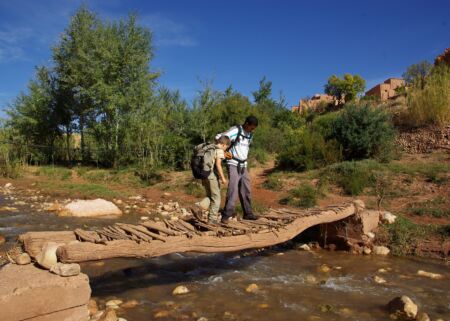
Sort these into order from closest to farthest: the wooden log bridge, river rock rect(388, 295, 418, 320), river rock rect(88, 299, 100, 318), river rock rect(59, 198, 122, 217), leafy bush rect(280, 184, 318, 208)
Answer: the wooden log bridge < river rock rect(88, 299, 100, 318) < river rock rect(388, 295, 418, 320) < river rock rect(59, 198, 122, 217) < leafy bush rect(280, 184, 318, 208)

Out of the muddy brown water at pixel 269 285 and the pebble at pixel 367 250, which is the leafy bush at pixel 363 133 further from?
the muddy brown water at pixel 269 285

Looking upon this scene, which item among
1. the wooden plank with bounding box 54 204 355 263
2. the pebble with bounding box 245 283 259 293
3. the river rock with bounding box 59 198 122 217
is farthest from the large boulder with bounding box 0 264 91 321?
the river rock with bounding box 59 198 122 217

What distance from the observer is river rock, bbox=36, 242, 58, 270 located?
3.29 metres

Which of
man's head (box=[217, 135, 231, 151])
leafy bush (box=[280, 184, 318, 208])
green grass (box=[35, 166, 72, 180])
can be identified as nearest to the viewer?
man's head (box=[217, 135, 231, 151])

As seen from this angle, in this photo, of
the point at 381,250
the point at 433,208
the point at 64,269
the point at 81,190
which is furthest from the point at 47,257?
the point at 81,190

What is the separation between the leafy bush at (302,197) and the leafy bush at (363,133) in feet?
9.55

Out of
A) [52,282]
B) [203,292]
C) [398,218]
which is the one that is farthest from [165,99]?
[52,282]

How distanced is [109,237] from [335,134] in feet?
37.6

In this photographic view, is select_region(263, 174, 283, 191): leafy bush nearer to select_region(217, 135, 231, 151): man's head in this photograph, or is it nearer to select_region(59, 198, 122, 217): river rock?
select_region(59, 198, 122, 217): river rock

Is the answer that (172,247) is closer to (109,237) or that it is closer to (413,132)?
(109,237)

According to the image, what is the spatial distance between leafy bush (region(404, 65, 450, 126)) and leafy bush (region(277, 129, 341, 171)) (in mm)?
3141

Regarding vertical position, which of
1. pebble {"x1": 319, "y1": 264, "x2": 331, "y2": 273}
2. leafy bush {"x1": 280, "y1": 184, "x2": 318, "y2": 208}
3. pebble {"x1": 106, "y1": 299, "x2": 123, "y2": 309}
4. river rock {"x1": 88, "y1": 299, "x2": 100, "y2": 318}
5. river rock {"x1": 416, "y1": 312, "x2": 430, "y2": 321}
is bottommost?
river rock {"x1": 416, "y1": 312, "x2": 430, "y2": 321}

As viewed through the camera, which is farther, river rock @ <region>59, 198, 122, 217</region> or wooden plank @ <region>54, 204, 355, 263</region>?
river rock @ <region>59, 198, 122, 217</region>

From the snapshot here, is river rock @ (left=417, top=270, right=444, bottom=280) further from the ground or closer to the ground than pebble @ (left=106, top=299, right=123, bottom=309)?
closer to the ground
